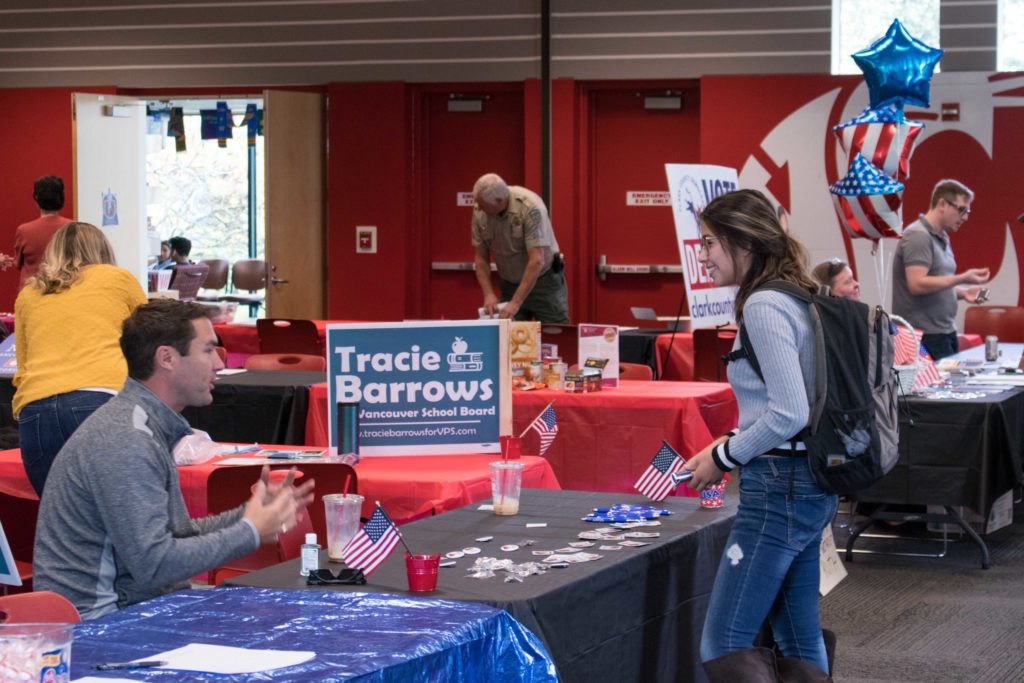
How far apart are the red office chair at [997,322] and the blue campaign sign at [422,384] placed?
20.0ft

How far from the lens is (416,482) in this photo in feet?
12.8

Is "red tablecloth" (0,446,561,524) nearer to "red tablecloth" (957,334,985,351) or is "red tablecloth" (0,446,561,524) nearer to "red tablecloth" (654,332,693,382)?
"red tablecloth" (654,332,693,382)

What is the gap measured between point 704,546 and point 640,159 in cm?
840

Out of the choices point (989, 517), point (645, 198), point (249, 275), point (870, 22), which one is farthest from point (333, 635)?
point (249, 275)

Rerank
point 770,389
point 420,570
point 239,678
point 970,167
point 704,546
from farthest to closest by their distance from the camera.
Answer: point 970,167 < point 704,546 < point 770,389 < point 420,570 < point 239,678

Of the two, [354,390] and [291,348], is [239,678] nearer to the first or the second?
[354,390]

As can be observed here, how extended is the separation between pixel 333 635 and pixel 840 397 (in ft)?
4.20

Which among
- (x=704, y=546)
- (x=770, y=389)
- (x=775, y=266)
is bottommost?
(x=704, y=546)

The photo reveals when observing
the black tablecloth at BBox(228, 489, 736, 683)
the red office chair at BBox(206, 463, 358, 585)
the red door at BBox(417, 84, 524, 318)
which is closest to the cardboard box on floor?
the black tablecloth at BBox(228, 489, 736, 683)

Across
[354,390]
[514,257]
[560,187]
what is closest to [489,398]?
[354,390]

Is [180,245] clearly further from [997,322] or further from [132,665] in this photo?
[132,665]

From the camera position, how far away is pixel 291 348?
8.32 metres

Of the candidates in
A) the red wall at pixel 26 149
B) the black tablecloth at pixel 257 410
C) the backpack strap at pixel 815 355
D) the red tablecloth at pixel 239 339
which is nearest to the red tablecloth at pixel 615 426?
the black tablecloth at pixel 257 410

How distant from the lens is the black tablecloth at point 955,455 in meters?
5.54
